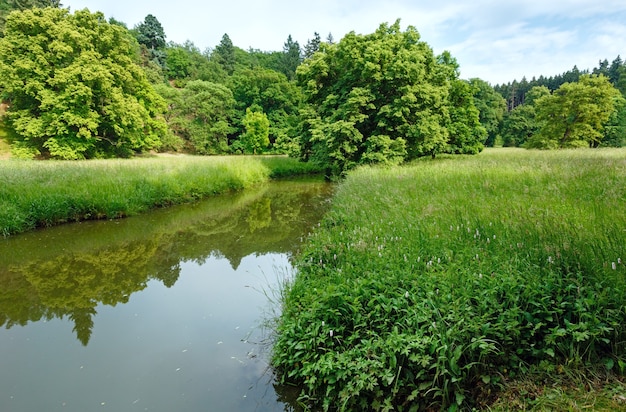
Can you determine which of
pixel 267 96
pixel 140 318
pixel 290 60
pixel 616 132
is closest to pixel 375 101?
pixel 140 318

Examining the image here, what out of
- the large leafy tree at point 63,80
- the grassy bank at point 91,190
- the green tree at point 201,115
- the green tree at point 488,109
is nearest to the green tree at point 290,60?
the green tree at point 201,115

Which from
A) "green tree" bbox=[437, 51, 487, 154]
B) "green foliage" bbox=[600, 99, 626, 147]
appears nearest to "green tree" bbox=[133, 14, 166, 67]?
"green tree" bbox=[437, 51, 487, 154]

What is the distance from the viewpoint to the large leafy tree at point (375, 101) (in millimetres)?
17375

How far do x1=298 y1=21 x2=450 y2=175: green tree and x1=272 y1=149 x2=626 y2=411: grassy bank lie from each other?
1334 cm

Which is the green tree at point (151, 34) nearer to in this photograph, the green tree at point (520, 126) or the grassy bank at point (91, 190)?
the grassy bank at point (91, 190)

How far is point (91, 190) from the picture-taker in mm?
11883

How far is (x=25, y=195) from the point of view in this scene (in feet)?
34.3

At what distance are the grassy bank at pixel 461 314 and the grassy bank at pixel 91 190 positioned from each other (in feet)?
32.7

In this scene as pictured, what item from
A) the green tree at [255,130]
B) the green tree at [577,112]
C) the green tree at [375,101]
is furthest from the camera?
the green tree at [255,130]

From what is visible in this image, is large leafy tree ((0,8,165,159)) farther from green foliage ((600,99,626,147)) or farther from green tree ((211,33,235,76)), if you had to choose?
green foliage ((600,99,626,147))

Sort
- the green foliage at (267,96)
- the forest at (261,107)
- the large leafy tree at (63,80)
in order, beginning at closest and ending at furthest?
1. the forest at (261,107)
2. the large leafy tree at (63,80)
3. the green foliage at (267,96)

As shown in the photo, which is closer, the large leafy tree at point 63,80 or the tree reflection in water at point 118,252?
the tree reflection in water at point 118,252

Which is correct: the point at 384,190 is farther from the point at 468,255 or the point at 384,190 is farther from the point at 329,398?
the point at 329,398

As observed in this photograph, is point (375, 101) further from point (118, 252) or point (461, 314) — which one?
point (461, 314)
